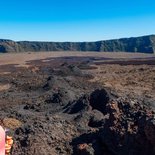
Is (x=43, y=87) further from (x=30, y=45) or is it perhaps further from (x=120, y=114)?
(x=30, y=45)

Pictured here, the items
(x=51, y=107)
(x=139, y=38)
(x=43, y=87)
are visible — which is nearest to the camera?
(x=51, y=107)

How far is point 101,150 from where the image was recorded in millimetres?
9508

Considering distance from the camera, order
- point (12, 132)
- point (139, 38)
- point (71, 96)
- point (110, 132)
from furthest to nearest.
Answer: point (139, 38), point (71, 96), point (12, 132), point (110, 132)

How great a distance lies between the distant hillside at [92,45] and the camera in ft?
377

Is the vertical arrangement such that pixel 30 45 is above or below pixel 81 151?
below

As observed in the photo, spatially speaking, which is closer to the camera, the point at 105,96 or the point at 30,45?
the point at 105,96

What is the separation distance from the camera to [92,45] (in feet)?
418

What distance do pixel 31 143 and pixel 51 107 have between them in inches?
341

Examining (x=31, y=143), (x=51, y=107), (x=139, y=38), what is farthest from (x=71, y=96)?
(x=139, y=38)

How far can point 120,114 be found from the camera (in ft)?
32.3

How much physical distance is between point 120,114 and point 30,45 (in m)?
122

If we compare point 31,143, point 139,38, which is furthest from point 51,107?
point 139,38

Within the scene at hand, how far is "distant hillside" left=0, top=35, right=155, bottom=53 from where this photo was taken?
11481cm

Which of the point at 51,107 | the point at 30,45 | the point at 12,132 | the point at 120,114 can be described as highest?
the point at 120,114
